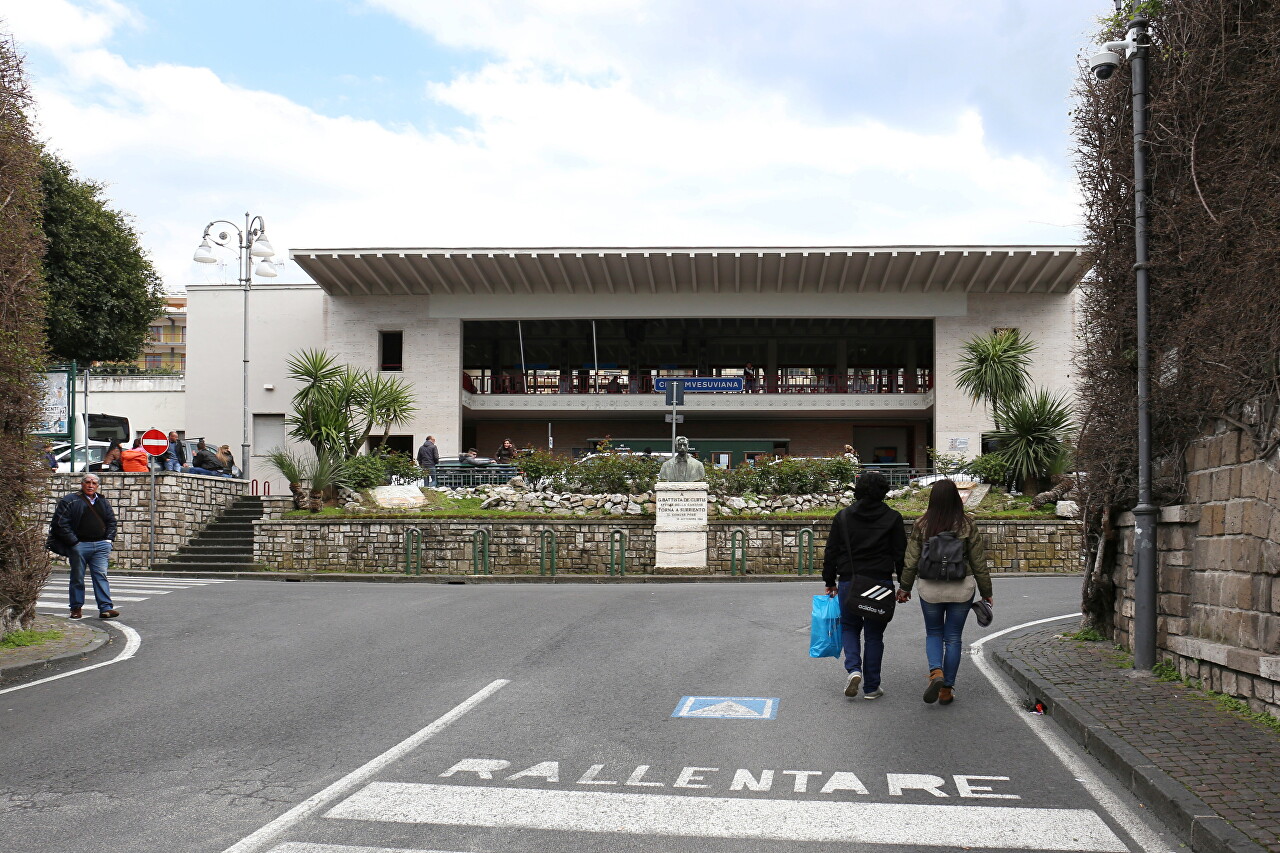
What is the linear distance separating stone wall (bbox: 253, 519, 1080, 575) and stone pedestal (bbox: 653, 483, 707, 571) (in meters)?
1.00

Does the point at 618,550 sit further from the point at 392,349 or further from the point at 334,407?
the point at 392,349

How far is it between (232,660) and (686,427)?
117ft

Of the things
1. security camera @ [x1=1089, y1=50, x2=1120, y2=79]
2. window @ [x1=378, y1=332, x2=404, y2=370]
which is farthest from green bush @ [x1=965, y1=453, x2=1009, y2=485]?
window @ [x1=378, y1=332, x2=404, y2=370]

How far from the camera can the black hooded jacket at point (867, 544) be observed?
805 centimetres

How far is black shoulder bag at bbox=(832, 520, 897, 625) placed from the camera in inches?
312

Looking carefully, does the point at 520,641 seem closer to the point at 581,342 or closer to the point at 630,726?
the point at 630,726

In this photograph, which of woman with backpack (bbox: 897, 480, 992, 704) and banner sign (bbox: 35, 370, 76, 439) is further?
banner sign (bbox: 35, 370, 76, 439)

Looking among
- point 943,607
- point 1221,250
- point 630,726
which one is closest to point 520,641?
point 630,726

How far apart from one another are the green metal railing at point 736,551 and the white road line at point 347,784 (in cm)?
1421

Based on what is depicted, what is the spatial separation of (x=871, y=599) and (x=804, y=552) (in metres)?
14.9

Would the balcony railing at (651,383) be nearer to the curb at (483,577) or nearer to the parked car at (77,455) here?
the parked car at (77,455)

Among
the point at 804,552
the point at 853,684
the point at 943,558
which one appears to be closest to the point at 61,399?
the point at 804,552

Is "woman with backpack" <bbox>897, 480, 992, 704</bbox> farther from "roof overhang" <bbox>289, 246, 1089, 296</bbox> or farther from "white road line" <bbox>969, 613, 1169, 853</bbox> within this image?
"roof overhang" <bbox>289, 246, 1089, 296</bbox>

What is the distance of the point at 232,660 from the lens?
9.99 m
